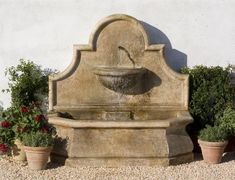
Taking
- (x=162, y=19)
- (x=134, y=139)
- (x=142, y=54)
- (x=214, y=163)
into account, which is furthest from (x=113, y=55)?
(x=214, y=163)

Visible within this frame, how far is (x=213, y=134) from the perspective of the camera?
7.78 metres

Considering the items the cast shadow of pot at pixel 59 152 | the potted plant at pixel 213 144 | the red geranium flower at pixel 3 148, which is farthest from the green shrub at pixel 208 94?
the red geranium flower at pixel 3 148

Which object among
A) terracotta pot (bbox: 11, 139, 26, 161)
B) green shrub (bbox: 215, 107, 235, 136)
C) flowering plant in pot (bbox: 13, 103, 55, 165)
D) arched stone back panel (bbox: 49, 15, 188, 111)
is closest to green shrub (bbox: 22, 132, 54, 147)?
flowering plant in pot (bbox: 13, 103, 55, 165)

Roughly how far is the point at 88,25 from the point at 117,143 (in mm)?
2281

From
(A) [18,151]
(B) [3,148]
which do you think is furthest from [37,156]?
(B) [3,148]

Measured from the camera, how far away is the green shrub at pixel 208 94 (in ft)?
27.9

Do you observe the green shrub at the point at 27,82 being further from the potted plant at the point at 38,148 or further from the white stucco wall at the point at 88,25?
the potted plant at the point at 38,148

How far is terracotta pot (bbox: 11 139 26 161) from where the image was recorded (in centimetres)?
765

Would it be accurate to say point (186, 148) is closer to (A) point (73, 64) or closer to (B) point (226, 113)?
(B) point (226, 113)

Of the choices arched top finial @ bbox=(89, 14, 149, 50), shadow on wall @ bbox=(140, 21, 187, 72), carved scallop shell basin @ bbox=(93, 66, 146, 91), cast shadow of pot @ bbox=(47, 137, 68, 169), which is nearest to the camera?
cast shadow of pot @ bbox=(47, 137, 68, 169)

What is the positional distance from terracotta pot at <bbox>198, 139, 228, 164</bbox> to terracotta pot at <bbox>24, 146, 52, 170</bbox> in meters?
2.26

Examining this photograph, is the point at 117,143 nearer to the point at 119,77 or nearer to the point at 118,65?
the point at 119,77

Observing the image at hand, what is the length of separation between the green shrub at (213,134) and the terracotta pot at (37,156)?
2.28 meters

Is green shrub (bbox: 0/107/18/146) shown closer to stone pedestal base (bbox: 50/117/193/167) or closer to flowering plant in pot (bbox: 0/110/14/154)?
flowering plant in pot (bbox: 0/110/14/154)
